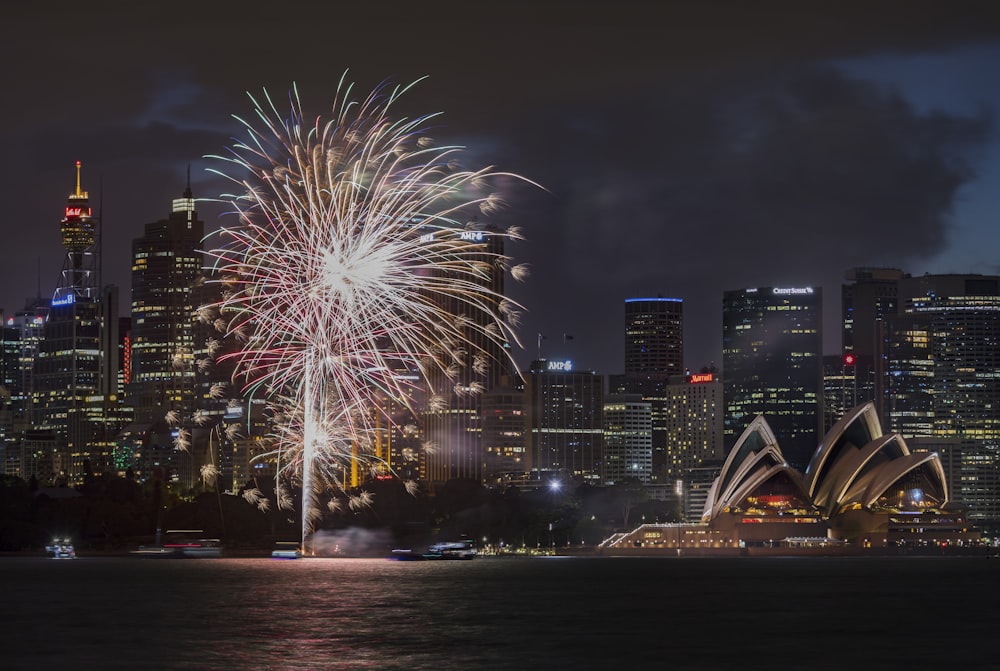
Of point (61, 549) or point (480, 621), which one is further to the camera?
point (61, 549)

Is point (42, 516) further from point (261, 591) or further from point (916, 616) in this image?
point (916, 616)

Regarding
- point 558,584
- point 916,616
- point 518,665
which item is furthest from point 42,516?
point 518,665

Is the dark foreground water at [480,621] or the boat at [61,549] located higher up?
the dark foreground water at [480,621]

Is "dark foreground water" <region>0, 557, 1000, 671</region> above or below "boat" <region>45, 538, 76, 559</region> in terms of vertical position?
above

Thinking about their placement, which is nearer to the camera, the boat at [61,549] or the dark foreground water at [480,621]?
the dark foreground water at [480,621]

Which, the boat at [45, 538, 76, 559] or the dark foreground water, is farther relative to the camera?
the boat at [45, 538, 76, 559]
